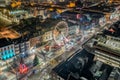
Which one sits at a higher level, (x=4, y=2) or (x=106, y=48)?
(x=4, y=2)

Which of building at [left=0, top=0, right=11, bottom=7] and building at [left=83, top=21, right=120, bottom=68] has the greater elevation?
building at [left=0, top=0, right=11, bottom=7]

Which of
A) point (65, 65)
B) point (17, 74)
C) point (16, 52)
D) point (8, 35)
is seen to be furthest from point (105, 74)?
point (8, 35)

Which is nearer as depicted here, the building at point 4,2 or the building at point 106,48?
the building at point 106,48

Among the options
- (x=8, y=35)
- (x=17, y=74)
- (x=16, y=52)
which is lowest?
(x=17, y=74)

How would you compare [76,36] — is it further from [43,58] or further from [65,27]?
[43,58]

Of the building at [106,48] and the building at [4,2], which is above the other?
the building at [4,2]

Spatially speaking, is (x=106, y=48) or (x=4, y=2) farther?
(x=4, y=2)

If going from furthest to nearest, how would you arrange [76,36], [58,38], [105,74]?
[76,36] < [58,38] < [105,74]

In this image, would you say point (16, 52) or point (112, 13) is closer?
point (16, 52)

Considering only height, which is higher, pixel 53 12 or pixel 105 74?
pixel 53 12

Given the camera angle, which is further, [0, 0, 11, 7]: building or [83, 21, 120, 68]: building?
[0, 0, 11, 7]: building

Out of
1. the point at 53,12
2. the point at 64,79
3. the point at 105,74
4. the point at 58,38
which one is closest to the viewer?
the point at 64,79
